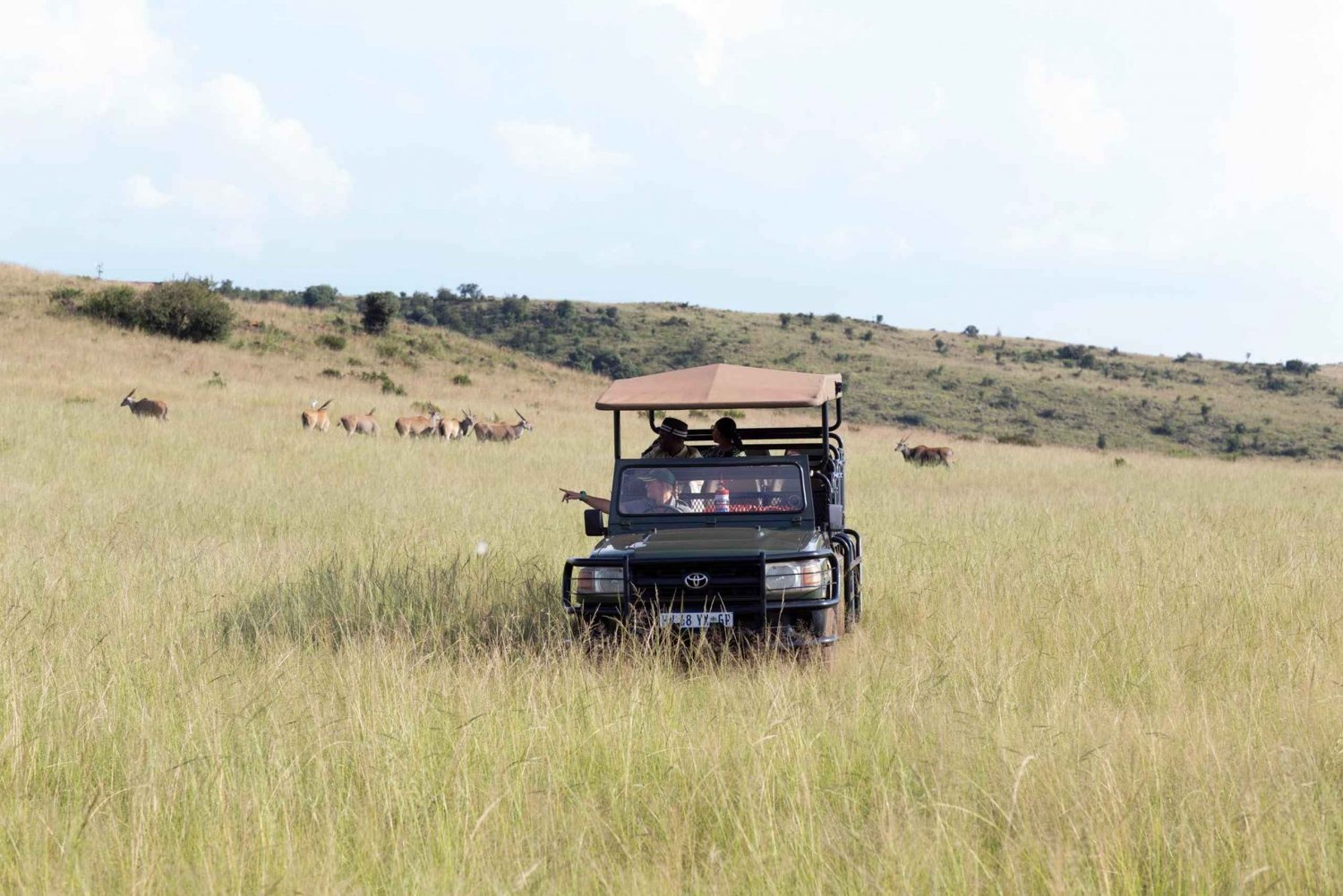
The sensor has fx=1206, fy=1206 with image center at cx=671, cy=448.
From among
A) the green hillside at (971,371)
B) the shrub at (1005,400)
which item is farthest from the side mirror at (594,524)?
the shrub at (1005,400)

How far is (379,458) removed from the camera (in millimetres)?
20203

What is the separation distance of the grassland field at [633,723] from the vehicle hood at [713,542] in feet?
1.94

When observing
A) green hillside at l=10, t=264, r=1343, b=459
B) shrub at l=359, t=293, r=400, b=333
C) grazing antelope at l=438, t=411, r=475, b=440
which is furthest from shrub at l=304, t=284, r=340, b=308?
grazing antelope at l=438, t=411, r=475, b=440

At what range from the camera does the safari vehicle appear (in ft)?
20.7

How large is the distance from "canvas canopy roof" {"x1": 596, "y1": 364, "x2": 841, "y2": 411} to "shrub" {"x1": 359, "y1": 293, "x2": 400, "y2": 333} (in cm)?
4457

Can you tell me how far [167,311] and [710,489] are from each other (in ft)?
128

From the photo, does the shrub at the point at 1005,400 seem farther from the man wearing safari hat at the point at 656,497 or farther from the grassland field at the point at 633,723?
the man wearing safari hat at the point at 656,497

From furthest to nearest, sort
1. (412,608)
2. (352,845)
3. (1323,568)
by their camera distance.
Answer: (1323,568) < (412,608) < (352,845)

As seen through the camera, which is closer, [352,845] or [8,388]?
[352,845]

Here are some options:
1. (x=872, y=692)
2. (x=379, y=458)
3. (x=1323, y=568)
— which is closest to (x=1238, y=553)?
(x=1323, y=568)

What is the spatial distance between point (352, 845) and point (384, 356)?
1759 inches

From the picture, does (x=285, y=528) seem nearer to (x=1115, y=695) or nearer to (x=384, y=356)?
(x=1115, y=695)

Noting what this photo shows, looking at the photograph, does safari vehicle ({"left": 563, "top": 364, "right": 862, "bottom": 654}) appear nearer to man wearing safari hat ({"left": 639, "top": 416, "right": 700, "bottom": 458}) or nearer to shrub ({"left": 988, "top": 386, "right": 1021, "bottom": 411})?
man wearing safari hat ({"left": 639, "top": 416, "right": 700, "bottom": 458})

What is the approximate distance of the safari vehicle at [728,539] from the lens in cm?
630
